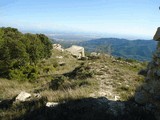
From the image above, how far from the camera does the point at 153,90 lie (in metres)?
9.32

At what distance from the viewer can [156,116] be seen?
351 inches

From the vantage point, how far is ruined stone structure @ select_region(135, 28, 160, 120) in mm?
9242

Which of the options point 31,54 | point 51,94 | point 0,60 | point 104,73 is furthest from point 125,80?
point 31,54

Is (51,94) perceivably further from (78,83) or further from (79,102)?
(78,83)

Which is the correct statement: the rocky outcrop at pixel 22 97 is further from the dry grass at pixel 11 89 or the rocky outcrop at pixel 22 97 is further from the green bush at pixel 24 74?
the green bush at pixel 24 74

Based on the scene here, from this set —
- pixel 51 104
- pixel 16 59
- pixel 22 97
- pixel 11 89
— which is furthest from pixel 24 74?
pixel 51 104

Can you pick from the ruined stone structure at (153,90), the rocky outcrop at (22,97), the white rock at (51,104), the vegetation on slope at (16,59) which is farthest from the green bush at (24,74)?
the ruined stone structure at (153,90)

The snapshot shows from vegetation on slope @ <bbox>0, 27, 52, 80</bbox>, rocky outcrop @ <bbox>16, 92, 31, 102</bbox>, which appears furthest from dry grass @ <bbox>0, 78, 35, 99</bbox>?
vegetation on slope @ <bbox>0, 27, 52, 80</bbox>

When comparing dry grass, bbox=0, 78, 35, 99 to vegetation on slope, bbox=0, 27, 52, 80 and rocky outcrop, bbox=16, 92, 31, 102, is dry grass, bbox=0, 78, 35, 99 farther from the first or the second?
vegetation on slope, bbox=0, 27, 52, 80

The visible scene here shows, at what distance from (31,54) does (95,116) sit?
31.3m

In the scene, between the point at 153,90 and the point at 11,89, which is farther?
the point at 11,89

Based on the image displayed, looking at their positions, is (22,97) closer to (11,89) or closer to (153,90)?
(11,89)

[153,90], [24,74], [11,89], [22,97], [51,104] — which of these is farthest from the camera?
[24,74]

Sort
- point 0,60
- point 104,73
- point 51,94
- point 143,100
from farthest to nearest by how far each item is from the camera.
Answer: point 0,60 < point 104,73 < point 51,94 < point 143,100
